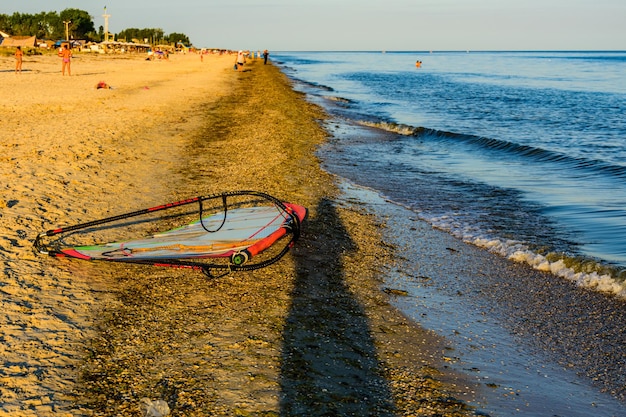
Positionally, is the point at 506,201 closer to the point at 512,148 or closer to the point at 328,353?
the point at 328,353

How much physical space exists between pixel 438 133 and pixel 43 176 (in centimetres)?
1722

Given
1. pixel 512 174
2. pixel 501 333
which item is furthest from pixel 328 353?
pixel 512 174

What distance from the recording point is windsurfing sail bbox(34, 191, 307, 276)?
6688 mm

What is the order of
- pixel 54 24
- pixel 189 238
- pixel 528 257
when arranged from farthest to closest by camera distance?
1. pixel 54 24
2. pixel 528 257
3. pixel 189 238

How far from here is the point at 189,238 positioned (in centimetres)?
754

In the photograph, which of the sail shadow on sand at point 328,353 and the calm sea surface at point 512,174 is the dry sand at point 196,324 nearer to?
the sail shadow on sand at point 328,353

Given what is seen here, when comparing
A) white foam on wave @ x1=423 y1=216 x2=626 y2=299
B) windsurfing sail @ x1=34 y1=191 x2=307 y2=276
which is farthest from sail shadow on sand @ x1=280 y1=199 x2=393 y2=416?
white foam on wave @ x1=423 y1=216 x2=626 y2=299

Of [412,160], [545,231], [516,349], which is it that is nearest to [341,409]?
[516,349]

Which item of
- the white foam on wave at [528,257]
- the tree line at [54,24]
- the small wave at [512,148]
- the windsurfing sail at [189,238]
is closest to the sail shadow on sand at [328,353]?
the windsurfing sail at [189,238]

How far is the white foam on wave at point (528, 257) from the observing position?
287 inches

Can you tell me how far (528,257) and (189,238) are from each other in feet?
15.9

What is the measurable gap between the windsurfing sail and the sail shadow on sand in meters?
0.61

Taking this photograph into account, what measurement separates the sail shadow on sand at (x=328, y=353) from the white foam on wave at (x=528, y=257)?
2778mm

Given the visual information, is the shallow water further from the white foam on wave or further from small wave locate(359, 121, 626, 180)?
small wave locate(359, 121, 626, 180)
